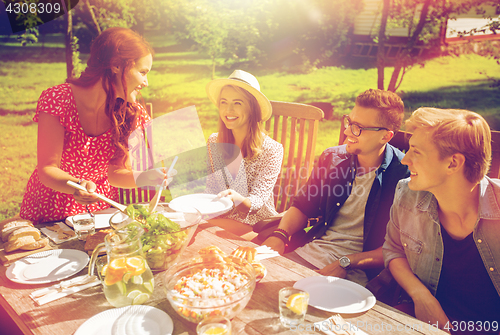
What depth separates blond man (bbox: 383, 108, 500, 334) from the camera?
A: 185cm

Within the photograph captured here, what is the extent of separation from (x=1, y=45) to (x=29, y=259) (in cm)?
1374

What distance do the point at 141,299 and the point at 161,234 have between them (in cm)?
32

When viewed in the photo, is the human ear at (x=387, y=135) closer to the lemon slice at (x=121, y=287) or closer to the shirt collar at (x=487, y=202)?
the shirt collar at (x=487, y=202)

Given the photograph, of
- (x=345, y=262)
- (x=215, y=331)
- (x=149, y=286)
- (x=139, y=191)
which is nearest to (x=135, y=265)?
(x=149, y=286)

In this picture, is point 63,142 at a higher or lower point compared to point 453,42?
lower

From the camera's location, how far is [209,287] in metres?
1.47

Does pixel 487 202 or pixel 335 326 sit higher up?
pixel 487 202

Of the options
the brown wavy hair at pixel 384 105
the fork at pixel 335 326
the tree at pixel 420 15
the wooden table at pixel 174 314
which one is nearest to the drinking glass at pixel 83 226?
the wooden table at pixel 174 314

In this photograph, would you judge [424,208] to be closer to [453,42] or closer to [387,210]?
[387,210]

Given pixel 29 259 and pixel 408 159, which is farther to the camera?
pixel 408 159

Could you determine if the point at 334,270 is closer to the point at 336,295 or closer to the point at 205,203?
the point at 336,295

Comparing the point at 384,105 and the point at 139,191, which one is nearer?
the point at 384,105

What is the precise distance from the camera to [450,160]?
1858 mm

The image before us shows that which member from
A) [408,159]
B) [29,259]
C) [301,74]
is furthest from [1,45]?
[408,159]
